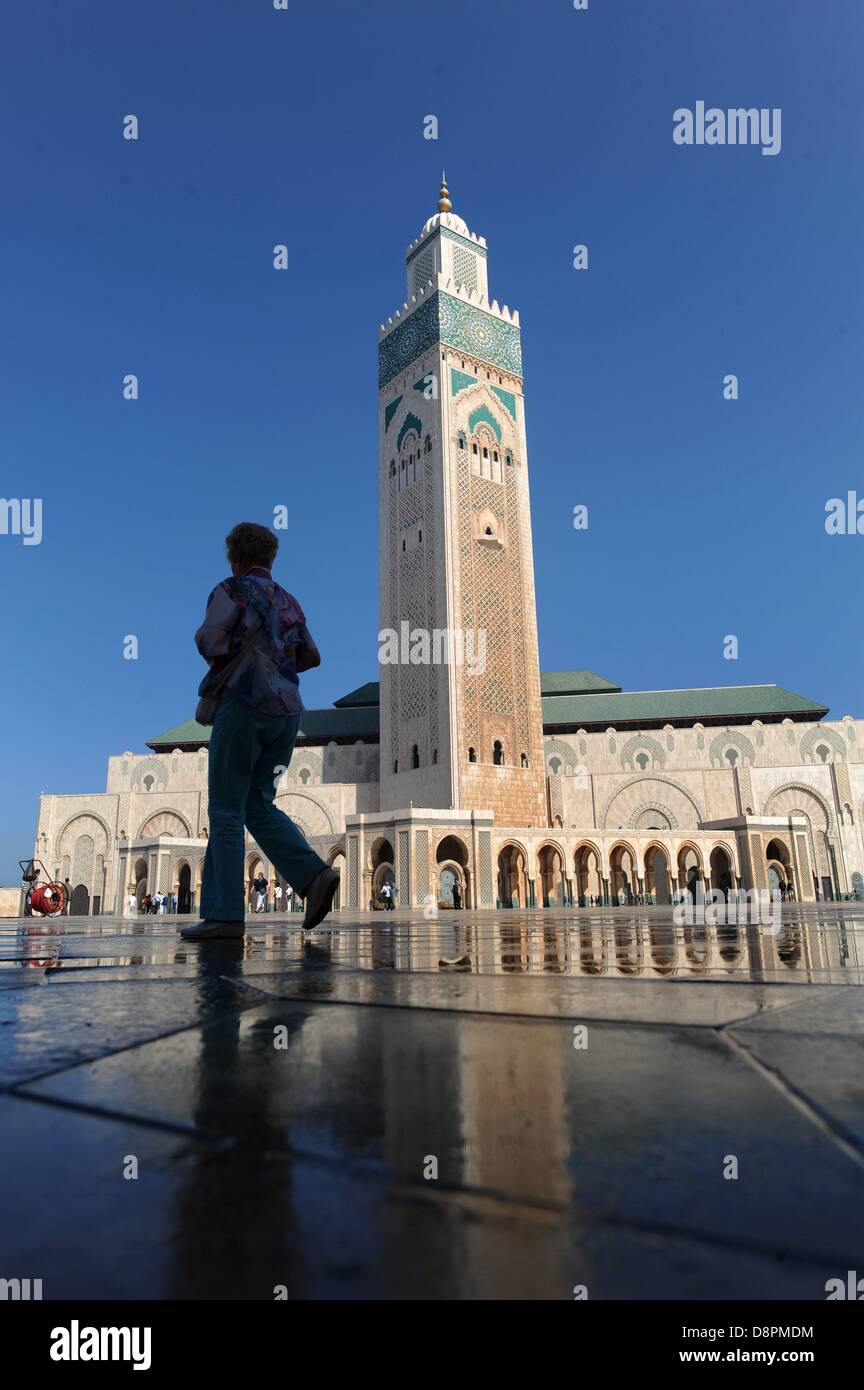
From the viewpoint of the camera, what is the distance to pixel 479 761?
2367cm

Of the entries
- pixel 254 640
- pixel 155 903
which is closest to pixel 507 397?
pixel 155 903

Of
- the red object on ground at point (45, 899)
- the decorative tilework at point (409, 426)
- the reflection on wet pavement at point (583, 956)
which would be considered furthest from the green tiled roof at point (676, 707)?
the reflection on wet pavement at point (583, 956)

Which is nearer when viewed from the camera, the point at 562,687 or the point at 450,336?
the point at 450,336

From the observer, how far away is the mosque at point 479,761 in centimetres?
2231

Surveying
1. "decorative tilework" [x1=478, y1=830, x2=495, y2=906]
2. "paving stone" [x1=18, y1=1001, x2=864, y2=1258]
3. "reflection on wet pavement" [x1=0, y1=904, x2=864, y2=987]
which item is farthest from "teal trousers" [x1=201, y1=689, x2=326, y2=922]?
"decorative tilework" [x1=478, y1=830, x2=495, y2=906]

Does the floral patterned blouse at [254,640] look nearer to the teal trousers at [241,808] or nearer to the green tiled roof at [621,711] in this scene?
the teal trousers at [241,808]

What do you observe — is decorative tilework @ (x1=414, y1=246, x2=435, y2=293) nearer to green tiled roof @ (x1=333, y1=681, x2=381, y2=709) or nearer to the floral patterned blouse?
green tiled roof @ (x1=333, y1=681, x2=381, y2=709)

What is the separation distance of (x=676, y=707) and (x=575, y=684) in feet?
15.7

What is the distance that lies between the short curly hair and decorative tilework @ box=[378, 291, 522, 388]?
24.8 m

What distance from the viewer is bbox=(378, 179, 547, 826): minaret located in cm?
2403

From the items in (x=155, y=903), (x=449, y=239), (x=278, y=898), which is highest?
(x=449, y=239)

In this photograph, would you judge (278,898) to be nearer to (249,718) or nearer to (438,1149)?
(249,718)

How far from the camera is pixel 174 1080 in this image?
31.4 inches

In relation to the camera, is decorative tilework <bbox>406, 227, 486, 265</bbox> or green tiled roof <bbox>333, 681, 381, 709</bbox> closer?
decorative tilework <bbox>406, 227, 486, 265</bbox>
